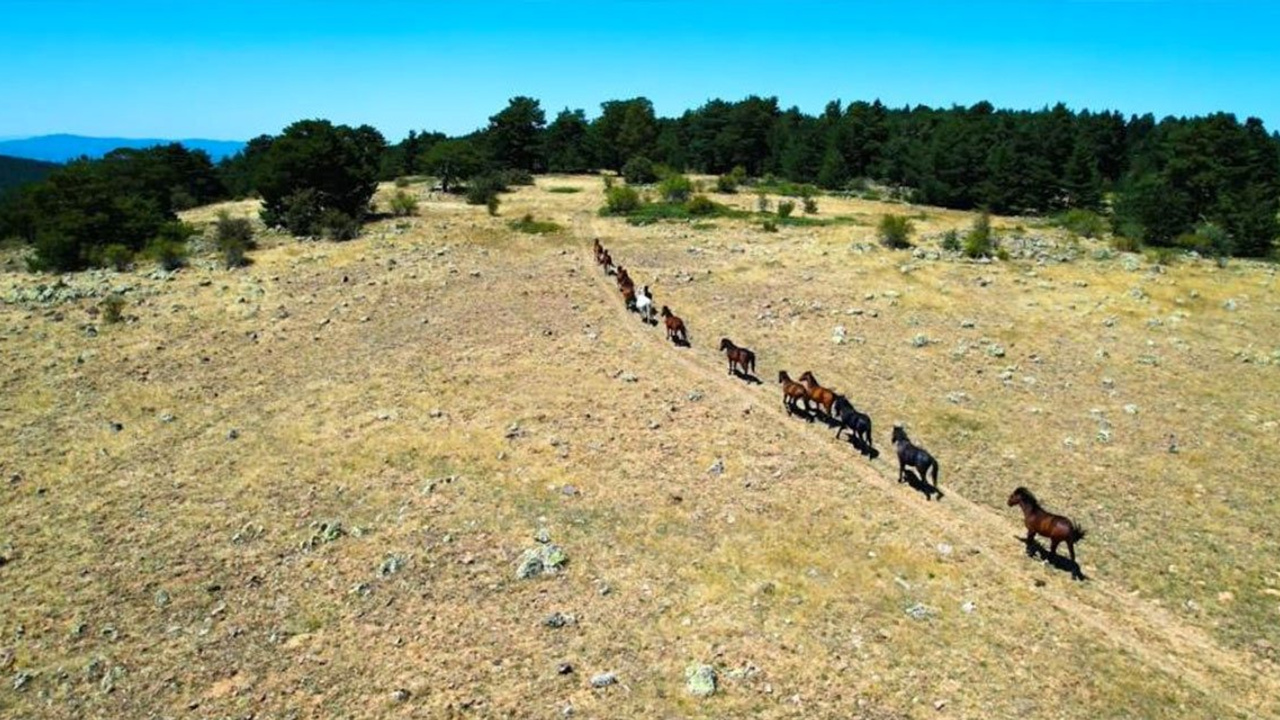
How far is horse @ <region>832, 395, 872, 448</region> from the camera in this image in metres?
16.6

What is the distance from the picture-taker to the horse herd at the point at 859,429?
13016 millimetres

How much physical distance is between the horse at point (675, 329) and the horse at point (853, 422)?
22.1 feet

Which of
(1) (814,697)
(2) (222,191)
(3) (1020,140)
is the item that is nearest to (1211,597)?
(1) (814,697)

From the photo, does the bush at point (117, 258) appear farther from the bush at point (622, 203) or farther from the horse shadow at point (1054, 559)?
the horse shadow at point (1054, 559)

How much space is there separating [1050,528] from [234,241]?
36527 millimetres

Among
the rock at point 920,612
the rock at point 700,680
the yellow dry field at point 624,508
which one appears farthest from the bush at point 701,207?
the rock at point 700,680

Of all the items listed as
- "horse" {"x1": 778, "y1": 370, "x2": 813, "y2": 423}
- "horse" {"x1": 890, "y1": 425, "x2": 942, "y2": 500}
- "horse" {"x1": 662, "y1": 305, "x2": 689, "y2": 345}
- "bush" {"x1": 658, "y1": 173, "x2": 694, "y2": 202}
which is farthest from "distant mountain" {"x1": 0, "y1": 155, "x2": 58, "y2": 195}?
"horse" {"x1": 890, "y1": 425, "x2": 942, "y2": 500}

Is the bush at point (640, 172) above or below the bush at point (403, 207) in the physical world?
above

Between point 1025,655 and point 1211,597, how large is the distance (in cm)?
411

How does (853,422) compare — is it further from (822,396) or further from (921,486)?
(921,486)

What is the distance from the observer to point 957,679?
33.8ft

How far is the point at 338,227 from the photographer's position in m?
40.7

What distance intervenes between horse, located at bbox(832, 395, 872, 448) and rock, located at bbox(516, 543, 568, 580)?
7.17 metres

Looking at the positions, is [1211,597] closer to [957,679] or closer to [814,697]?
[957,679]
